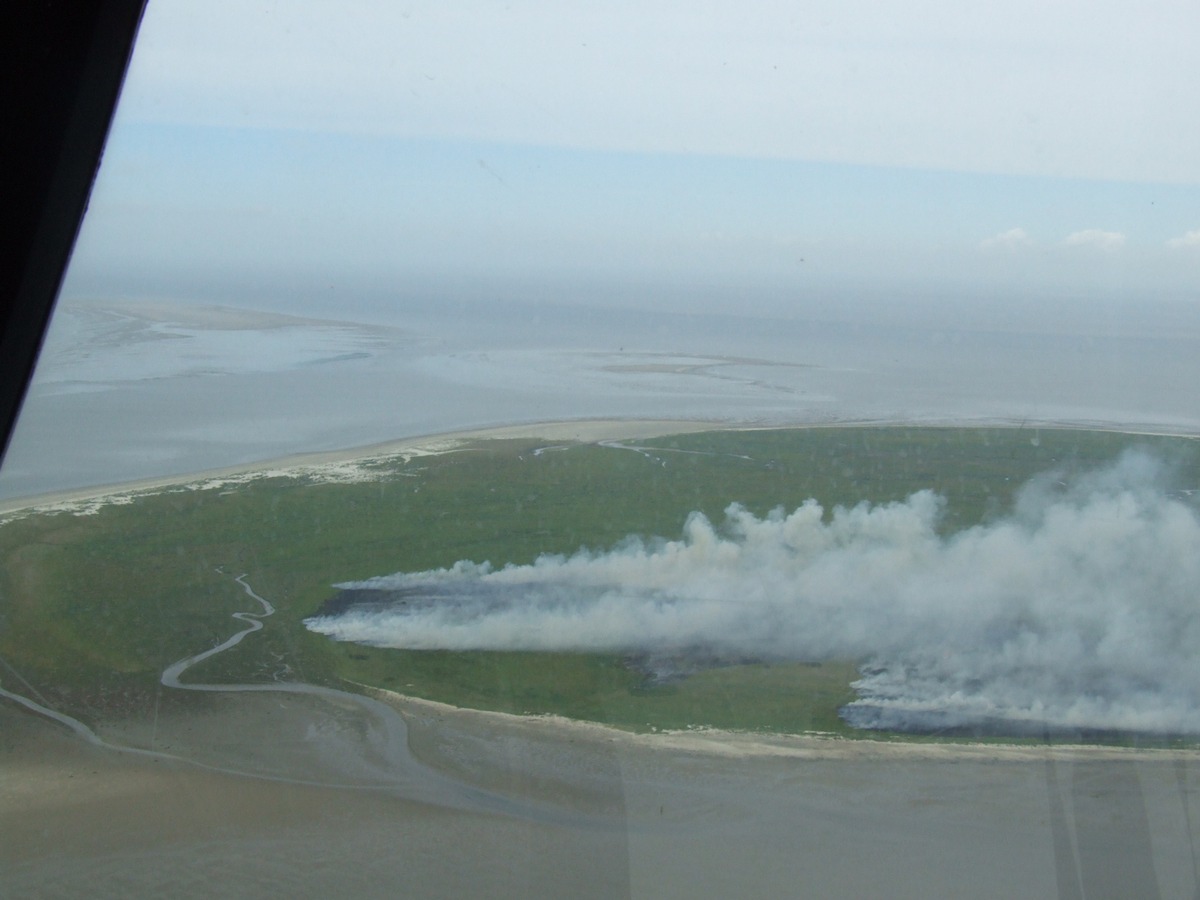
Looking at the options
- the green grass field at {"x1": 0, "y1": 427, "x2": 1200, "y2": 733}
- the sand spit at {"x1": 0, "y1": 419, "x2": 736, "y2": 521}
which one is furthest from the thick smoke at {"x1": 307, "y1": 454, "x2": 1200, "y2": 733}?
the sand spit at {"x1": 0, "y1": 419, "x2": 736, "y2": 521}

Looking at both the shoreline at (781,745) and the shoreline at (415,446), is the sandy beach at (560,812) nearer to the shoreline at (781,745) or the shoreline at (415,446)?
the shoreline at (781,745)

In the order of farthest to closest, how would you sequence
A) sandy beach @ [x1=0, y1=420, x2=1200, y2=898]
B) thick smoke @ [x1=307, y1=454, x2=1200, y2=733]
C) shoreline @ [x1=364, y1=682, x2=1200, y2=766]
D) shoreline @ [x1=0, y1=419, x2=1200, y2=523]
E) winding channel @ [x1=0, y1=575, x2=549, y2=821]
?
shoreline @ [x1=0, y1=419, x2=1200, y2=523], thick smoke @ [x1=307, y1=454, x2=1200, y2=733], shoreline @ [x1=364, y1=682, x2=1200, y2=766], winding channel @ [x1=0, y1=575, x2=549, y2=821], sandy beach @ [x1=0, y1=420, x2=1200, y2=898]

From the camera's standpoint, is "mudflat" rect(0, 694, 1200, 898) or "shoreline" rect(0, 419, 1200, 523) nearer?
"mudflat" rect(0, 694, 1200, 898)

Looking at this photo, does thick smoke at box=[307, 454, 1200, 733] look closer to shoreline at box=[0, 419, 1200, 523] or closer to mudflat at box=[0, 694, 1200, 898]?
mudflat at box=[0, 694, 1200, 898]

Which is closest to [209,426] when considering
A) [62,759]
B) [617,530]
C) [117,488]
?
[117,488]

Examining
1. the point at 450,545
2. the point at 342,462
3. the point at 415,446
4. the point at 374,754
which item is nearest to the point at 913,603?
the point at 450,545

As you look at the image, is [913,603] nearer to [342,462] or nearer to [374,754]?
[374,754]

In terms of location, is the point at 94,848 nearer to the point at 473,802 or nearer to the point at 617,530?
the point at 473,802
